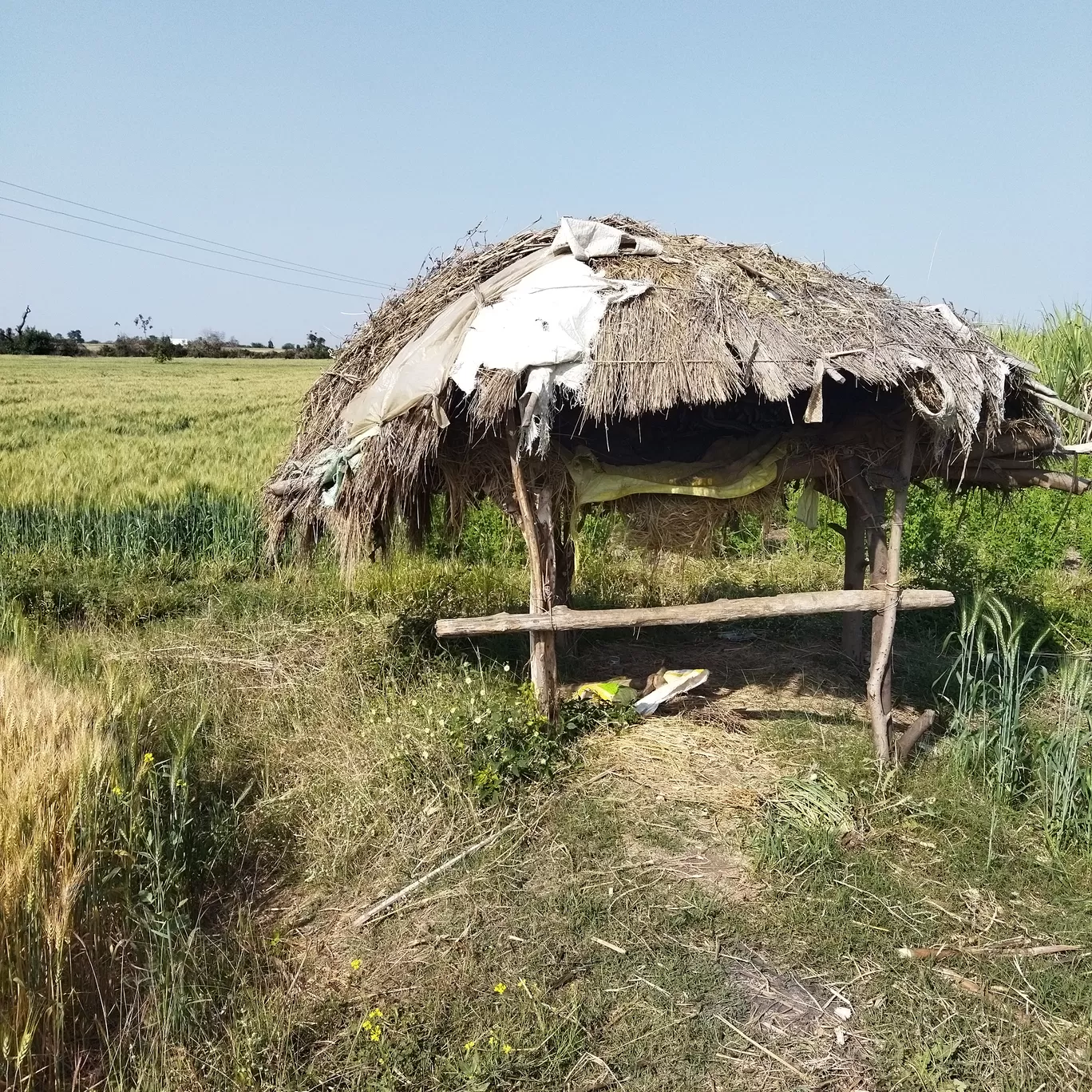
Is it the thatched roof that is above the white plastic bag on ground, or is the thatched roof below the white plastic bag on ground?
above

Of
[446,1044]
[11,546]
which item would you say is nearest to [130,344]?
[11,546]

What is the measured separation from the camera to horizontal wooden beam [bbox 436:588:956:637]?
473 cm

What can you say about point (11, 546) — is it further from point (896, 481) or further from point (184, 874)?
point (896, 481)

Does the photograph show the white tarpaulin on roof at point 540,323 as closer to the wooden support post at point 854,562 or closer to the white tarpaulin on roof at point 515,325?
the white tarpaulin on roof at point 515,325

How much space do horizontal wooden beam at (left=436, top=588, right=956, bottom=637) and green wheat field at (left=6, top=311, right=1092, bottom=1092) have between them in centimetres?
45

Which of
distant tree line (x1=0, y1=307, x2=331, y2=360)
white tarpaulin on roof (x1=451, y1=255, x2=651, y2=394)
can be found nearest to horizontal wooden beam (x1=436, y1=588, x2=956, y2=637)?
white tarpaulin on roof (x1=451, y1=255, x2=651, y2=394)

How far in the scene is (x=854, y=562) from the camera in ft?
19.6

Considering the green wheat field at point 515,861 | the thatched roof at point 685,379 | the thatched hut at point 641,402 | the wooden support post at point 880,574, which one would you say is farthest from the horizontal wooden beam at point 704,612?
the thatched roof at point 685,379

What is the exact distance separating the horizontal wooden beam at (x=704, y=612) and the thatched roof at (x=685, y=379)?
774mm

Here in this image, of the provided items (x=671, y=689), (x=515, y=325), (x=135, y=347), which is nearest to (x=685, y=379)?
(x=515, y=325)

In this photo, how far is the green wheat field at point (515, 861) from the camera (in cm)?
293

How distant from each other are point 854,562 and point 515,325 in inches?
118

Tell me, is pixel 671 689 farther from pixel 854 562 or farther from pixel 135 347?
pixel 135 347

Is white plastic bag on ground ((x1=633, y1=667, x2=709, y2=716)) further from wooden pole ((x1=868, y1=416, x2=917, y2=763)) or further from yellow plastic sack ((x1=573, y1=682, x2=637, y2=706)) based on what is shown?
wooden pole ((x1=868, y1=416, x2=917, y2=763))
